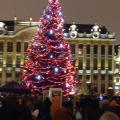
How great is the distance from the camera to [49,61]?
32562 millimetres

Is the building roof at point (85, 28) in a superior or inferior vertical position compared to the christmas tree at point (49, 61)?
superior

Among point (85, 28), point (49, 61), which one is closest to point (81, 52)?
point (85, 28)

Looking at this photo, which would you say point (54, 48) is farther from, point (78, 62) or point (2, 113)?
point (78, 62)

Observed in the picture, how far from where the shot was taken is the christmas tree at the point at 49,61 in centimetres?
3244

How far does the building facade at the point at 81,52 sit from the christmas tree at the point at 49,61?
132ft

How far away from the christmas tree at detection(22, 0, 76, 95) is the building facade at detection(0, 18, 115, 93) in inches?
1589

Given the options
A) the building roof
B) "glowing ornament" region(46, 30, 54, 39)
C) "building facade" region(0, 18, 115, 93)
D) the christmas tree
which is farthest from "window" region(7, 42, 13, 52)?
"glowing ornament" region(46, 30, 54, 39)

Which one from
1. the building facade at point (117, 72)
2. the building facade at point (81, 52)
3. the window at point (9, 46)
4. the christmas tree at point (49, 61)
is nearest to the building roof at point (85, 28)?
the building facade at point (81, 52)

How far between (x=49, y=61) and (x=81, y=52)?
43.6 metres

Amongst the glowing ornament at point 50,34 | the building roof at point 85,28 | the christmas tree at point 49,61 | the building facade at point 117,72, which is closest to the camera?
the christmas tree at point 49,61

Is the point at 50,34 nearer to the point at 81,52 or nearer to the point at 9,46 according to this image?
the point at 9,46

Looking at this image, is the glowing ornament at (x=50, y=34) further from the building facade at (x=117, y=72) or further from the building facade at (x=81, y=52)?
the building facade at (x=117, y=72)

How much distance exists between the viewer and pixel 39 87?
32469 millimetres

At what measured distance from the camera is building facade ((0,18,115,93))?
73750 millimetres
